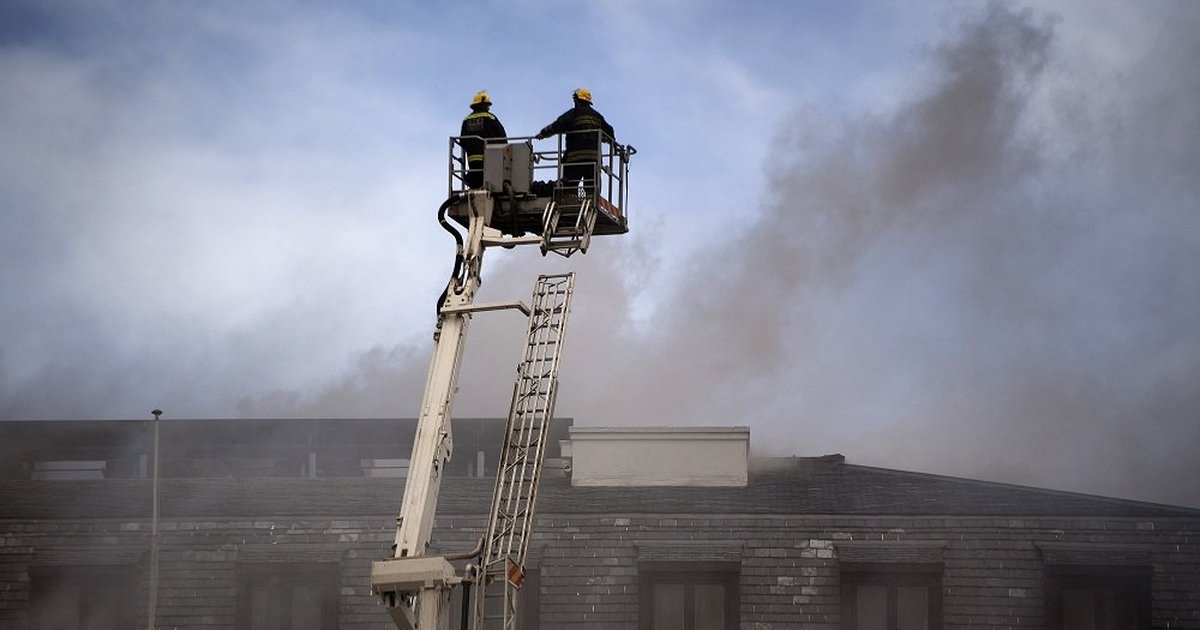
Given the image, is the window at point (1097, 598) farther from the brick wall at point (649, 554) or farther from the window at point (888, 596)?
the window at point (888, 596)

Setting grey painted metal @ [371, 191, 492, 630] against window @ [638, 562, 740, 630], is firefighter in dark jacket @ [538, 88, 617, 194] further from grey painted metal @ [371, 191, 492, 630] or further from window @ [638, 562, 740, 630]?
window @ [638, 562, 740, 630]

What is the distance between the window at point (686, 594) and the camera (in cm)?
2533

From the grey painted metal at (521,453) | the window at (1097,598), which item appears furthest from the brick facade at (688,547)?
the grey painted metal at (521,453)

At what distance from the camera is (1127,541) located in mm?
24438

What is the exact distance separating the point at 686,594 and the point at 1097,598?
650 centimetres

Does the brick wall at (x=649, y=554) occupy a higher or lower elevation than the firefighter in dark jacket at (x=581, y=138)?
lower

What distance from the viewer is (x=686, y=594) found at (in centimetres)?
2539

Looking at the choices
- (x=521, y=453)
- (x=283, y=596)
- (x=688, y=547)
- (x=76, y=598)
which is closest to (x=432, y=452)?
(x=521, y=453)

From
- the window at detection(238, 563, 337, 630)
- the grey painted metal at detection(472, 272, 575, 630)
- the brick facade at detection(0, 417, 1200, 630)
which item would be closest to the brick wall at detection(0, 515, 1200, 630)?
the brick facade at detection(0, 417, 1200, 630)

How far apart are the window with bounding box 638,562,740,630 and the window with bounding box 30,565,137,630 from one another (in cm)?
863

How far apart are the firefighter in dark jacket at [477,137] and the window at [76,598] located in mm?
11112

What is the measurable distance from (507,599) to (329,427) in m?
18.0

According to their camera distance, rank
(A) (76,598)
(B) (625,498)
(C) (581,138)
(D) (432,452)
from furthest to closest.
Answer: (B) (625,498), (A) (76,598), (C) (581,138), (D) (432,452)

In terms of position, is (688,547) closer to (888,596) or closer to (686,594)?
(686,594)
